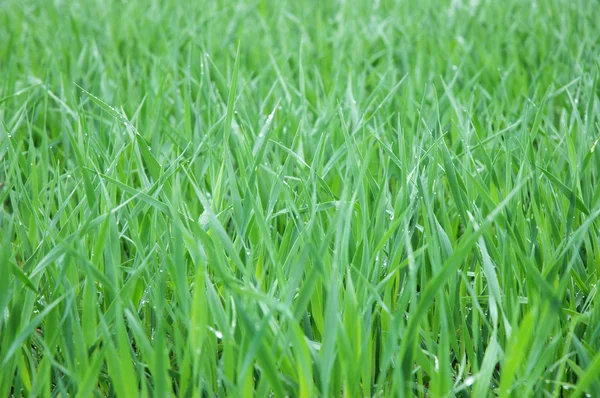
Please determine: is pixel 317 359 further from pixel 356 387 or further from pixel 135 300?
pixel 135 300

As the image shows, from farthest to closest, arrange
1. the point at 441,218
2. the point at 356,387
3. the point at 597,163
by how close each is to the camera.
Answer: the point at 597,163
the point at 441,218
the point at 356,387

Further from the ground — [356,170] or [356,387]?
Result: [356,170]

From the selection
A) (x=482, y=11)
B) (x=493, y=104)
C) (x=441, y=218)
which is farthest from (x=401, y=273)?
(x=482, y=11)

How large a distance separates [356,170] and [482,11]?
1929 mm

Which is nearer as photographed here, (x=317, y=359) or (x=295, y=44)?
(x=317, y=359)

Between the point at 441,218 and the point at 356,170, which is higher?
the point at 356,170

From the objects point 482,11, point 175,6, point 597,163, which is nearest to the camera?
point 597,163

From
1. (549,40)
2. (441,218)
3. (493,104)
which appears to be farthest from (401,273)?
(549,40)

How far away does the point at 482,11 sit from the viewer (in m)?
2.68

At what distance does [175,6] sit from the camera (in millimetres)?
2873

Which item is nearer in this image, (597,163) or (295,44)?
(597,163)

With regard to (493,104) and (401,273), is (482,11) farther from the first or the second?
(401,273)

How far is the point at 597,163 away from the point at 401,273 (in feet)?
1.52

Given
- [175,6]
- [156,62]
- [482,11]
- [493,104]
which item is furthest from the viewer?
[175,6]
